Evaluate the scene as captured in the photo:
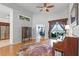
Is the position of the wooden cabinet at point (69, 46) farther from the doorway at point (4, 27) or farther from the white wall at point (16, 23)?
the doorway at point (4, 27)

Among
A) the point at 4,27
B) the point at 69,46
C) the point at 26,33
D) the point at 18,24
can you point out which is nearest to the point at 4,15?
the point at 4,27

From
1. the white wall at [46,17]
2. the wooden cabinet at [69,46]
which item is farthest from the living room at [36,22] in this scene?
the wooden cabinet at [69,46]

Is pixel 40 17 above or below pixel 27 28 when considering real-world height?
above

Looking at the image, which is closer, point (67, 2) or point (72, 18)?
point (67, 2)

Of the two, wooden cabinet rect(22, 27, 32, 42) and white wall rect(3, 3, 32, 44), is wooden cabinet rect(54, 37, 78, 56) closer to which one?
wooden cabinet rect(22, 27, 32, 42)

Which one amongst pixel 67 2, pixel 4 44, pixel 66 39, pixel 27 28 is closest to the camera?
pixel 67 2

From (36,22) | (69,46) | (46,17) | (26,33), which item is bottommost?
(69,46)

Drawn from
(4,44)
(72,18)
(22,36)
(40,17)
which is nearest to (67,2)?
(72,18)

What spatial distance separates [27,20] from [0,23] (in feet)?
1.93

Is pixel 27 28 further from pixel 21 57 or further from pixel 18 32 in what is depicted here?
pixel 21 57

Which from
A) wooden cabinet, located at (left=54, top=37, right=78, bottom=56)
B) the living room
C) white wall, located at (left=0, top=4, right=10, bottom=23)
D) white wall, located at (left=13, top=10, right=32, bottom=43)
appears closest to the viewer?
wooden cabinet, located at (left=54, top=37, right=78, bottom=56)

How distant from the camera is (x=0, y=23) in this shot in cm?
275

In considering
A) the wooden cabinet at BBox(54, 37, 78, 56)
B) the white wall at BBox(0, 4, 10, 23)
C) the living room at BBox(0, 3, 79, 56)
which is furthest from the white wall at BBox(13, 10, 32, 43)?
the wooden cabinet at BBox(54, 37, 78, 56)

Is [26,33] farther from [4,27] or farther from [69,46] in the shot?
[69,46]
